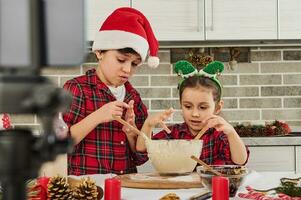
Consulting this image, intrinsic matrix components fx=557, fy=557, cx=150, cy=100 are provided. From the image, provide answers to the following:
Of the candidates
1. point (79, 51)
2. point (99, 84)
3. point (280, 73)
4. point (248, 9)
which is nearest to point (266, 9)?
point (248, 9)

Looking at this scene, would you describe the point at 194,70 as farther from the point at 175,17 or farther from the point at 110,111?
the point at 175,17

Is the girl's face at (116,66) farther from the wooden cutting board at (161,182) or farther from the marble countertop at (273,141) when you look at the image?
the marble countertop at (273,141)

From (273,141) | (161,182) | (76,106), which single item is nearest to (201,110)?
(76,106)

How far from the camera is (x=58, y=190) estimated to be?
125 centimetres

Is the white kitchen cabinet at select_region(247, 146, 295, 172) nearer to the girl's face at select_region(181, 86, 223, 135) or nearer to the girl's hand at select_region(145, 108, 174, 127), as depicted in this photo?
the girl's face at select_region(181, 86, 223, 135)

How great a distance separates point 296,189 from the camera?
138cm

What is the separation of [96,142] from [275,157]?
120cm

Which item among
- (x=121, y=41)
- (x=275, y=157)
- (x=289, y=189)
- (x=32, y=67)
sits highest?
(x=121, y=41)

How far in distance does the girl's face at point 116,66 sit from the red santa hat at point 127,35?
0.10ft

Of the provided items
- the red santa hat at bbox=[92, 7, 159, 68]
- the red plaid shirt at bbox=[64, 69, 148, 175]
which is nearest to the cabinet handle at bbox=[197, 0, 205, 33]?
the red santa hat at bbox=[92, 7, 159, 68]

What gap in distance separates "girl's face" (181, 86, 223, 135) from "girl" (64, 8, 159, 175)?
0.64ft

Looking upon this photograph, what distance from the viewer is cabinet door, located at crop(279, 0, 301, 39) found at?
3291 mm

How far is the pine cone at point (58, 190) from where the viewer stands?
1.25 m

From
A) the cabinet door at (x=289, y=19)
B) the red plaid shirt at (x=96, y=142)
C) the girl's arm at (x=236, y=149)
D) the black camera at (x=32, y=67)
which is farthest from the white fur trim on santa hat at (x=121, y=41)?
the black camera at (x=32, y=67)
